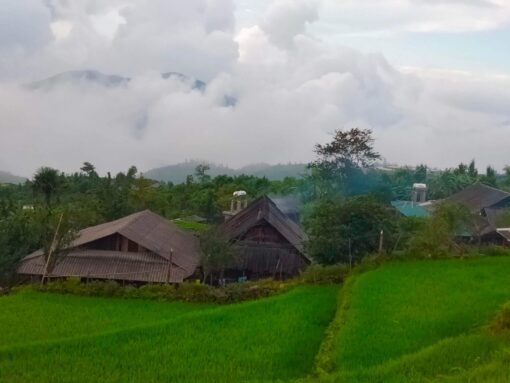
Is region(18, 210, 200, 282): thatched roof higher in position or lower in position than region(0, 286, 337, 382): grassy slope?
higher

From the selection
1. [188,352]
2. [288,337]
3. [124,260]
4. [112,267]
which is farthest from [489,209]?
[188,352]

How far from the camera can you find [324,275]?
17359 millimetres

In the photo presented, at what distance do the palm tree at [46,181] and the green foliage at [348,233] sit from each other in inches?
882

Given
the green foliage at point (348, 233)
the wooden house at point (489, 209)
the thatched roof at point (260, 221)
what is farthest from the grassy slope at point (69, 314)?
the wooden house at point (489, 209)

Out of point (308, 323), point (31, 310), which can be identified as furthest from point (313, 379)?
point (31, 310)

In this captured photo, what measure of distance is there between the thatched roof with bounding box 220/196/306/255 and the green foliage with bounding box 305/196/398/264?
4560 millimetres

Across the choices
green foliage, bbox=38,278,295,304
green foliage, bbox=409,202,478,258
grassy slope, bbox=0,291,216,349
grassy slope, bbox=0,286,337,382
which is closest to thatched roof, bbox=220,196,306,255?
green foliage, bbox=409,202,478,258

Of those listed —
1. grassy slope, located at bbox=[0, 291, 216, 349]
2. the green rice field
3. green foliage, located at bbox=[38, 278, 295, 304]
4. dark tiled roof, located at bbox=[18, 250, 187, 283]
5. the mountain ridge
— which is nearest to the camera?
the green rice field

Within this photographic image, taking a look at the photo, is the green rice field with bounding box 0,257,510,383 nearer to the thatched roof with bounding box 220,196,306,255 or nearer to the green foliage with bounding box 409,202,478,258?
the green foliage with bounding box 409,202,478,258

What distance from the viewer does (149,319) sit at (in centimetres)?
1437

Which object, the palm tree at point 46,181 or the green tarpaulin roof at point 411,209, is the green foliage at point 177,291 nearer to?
the palm tree at point 46,181

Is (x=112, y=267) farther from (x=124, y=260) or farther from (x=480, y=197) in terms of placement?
(x=480, y=197)

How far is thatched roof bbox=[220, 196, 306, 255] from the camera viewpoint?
84.4ft

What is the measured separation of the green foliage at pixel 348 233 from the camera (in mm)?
19719
